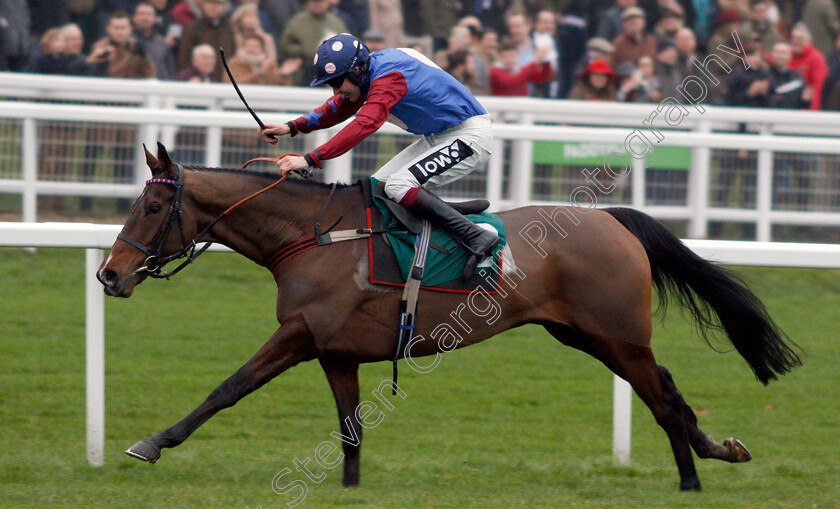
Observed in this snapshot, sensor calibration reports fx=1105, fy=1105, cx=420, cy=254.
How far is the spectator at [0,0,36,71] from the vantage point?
955 centimetres

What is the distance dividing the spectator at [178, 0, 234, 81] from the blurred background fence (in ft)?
4.74

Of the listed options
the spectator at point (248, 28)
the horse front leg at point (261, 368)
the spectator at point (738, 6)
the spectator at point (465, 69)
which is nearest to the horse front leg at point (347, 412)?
the horse front leg at point (261, 368)

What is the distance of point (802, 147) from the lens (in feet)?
25.4

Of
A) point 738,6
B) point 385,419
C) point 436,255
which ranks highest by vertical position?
point 738,6

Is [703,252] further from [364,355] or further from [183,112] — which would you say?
[183,112]

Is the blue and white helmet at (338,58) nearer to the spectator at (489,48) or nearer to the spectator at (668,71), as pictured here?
the spectator at (489,48)

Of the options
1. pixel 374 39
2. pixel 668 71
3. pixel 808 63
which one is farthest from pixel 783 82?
pixel 374 39

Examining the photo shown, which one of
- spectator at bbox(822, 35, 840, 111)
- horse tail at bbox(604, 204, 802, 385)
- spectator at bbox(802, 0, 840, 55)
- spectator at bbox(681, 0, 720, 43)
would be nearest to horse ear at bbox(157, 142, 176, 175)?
horse tail at bbox(604, 204, 802, 385)

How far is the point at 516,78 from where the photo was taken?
32.7 feet

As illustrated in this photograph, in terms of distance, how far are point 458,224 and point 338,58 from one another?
81cm

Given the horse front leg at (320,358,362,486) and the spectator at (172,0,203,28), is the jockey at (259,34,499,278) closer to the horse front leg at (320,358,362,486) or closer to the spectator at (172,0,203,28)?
the horse front leg at (320,358,362,486)

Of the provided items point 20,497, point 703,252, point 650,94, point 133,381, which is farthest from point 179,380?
point 650,94

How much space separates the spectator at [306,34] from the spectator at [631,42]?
267cm

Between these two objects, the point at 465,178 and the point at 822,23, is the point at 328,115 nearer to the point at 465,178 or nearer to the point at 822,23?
the point at 465,178
